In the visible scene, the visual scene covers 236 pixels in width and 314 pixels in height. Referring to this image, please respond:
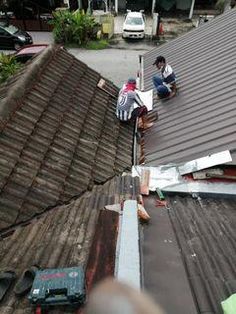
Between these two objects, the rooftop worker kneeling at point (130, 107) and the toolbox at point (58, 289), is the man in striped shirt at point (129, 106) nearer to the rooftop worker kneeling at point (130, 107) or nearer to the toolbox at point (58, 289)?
the rooftop worker kneeling at point (130, 107)

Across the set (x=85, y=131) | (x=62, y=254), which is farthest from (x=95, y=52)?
(x=62, y=254)

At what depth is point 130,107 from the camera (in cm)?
829

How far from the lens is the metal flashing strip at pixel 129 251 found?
10.6ft

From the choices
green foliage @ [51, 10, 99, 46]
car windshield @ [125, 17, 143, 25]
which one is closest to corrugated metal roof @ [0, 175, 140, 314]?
green foliage @ [51, 10, 99, 46]

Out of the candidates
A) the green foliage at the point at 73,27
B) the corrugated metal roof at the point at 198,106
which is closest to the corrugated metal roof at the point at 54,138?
the corrugated metal roof at the point at 198,106

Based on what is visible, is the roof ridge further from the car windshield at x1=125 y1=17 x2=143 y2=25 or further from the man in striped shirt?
the car windshield at x1=125 y1=17 x2=143 y2=25

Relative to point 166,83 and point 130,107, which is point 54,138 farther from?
point 166,83

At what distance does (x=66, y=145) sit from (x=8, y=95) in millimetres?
1507

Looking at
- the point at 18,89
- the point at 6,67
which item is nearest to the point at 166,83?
the point at 18,89

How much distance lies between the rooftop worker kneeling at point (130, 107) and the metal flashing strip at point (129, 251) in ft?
13.3

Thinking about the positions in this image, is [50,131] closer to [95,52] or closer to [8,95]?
[8,95]

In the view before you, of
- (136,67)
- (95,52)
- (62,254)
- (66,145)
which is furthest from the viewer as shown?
(95,52)

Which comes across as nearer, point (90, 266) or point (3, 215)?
point (90, 266)

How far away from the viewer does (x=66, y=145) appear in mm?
6680
